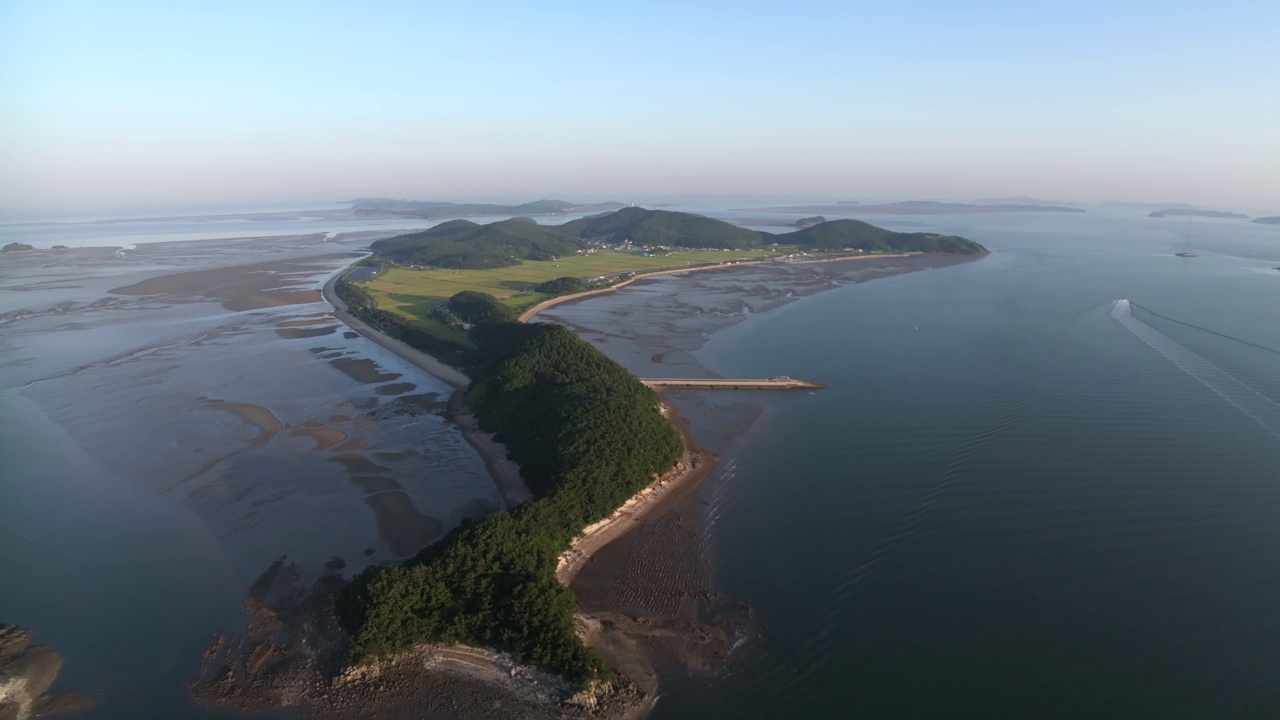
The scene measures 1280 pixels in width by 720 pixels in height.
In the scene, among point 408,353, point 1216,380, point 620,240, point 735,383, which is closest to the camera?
point 1216,380

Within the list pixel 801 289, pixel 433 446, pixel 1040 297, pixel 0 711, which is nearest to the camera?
pixel 0 711

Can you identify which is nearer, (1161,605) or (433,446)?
(1161,605)

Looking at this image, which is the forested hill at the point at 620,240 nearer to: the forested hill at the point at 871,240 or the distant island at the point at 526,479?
the forested hill at the point at 871,240

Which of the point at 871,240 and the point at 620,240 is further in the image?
the point at 620,240

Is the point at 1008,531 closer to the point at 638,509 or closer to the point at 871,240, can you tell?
the point at 638,509

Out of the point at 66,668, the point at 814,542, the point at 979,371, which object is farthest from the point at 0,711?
the point at 979,371

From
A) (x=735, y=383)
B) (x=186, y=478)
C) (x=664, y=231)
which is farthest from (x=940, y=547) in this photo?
(x=664, y=231)

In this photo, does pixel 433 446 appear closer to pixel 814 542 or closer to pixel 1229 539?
pixel 814 542
